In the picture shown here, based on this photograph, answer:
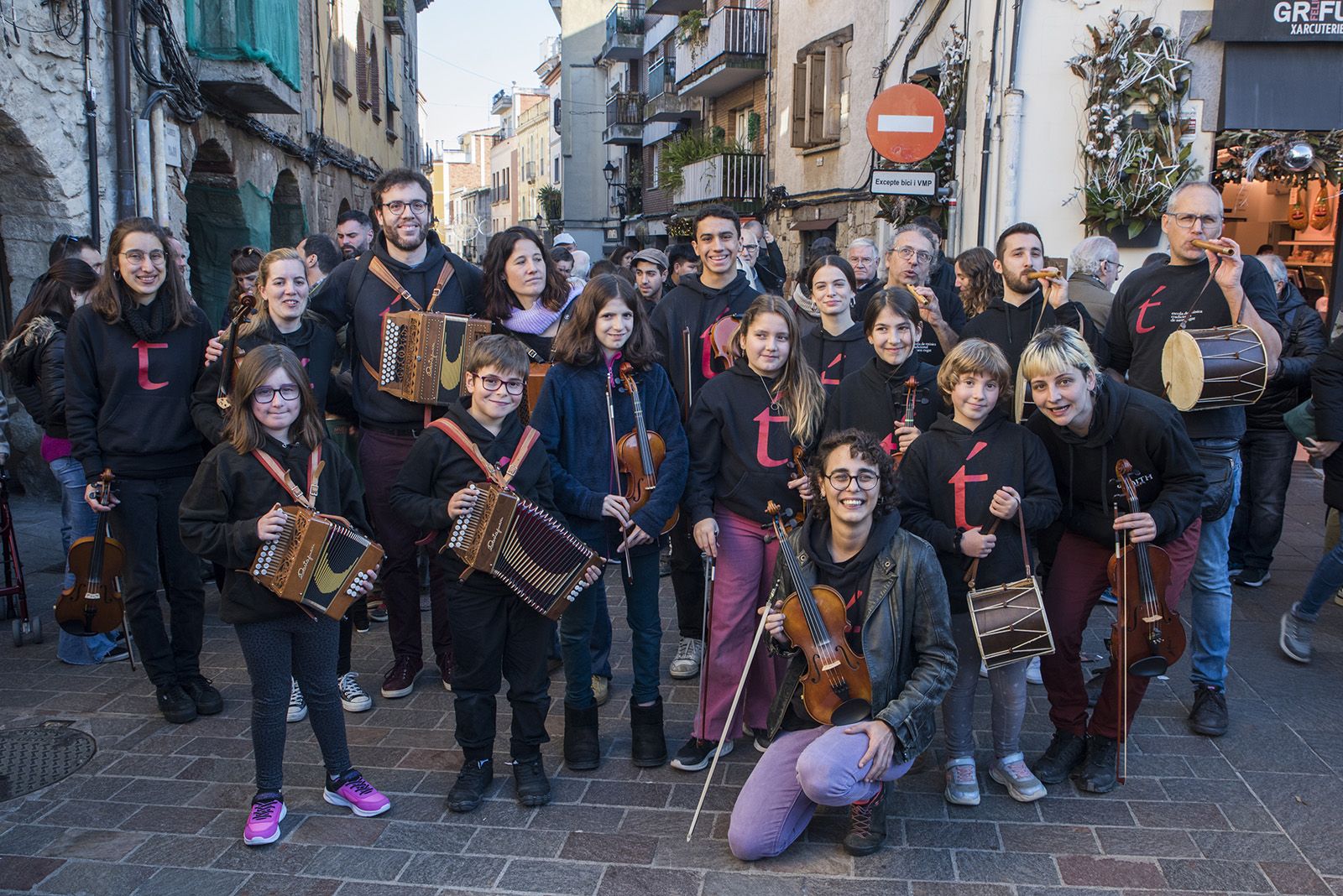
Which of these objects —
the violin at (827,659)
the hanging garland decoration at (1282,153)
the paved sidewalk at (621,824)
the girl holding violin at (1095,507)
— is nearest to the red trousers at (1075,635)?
the girl holding violin at (1095,507)

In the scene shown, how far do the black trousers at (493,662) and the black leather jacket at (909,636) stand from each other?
3.53 ft

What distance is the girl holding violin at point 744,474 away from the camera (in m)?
4.32

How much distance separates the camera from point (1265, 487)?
6.62 metres

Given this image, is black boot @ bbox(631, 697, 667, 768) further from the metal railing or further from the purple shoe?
the metal railing

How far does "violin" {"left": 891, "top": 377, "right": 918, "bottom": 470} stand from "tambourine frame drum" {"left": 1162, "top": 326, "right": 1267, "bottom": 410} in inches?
43.9

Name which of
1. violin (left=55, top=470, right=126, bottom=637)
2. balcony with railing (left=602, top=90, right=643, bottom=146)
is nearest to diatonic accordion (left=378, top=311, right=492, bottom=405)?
violin (left=55, top=470, right=126, bottom=637)

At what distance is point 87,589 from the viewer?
4.86 meters

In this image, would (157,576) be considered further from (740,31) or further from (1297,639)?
(740,31)

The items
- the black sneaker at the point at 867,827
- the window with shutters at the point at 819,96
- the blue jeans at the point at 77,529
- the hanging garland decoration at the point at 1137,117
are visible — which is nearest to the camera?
the black sneaker at the point at 867,827

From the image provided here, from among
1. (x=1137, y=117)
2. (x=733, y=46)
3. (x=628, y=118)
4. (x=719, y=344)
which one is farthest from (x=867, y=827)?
(x=628, y=118)

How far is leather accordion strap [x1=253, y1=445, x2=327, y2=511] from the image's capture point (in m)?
3.87

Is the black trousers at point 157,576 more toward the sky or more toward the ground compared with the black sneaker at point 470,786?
more toward the sky

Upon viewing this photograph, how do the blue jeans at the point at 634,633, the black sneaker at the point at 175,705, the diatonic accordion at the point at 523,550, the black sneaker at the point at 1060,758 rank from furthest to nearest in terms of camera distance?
the black sneaker at the point at 175,705
the blue jeans at the point at 634,633
the black sneaker at the point at 1060,758
the diatonic accordion at the point at 523,550

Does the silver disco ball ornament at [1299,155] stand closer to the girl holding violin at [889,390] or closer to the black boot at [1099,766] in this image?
the girl holding violin at [889,390]
